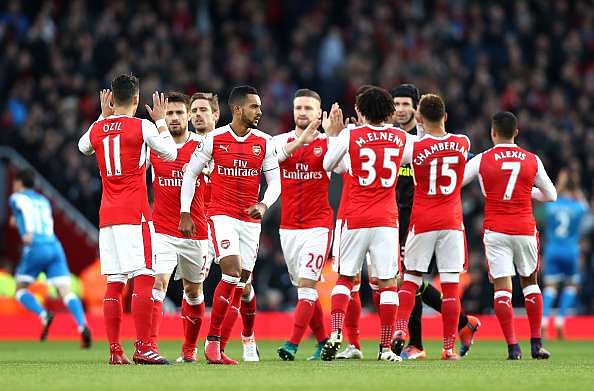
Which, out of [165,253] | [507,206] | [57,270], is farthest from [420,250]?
[57,270]

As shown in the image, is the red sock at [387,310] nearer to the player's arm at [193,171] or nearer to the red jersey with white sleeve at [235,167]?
the red jersey with white sleeve at [235,167]

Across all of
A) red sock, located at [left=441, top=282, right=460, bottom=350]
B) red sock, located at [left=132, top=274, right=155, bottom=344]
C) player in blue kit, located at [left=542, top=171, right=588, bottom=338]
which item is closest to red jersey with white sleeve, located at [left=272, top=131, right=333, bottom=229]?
red sock, located at [left=441, top=282, right=460, bottom=350]

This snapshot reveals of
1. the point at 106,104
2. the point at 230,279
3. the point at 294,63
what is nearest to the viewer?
the point at 106,104

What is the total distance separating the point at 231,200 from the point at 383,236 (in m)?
1.35

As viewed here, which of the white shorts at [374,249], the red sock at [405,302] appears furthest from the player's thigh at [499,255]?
the white shorts at [374,249]

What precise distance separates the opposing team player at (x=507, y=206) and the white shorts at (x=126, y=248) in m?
3.14

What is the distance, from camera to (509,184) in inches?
486

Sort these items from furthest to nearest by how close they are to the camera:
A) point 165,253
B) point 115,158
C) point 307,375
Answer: point 165,253 → point 115,158 → point 307,375

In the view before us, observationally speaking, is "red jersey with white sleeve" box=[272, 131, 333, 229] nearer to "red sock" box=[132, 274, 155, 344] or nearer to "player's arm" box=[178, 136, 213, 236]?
"player's arm" box=[178, 136, 213, 236]

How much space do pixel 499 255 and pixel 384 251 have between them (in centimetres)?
142

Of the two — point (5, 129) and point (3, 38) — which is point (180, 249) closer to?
point (5, 129)

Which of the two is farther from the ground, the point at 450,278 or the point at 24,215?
the point at 24,215

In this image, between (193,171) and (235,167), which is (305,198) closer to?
(235,167)

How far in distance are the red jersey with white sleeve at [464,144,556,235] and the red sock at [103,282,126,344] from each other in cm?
343
